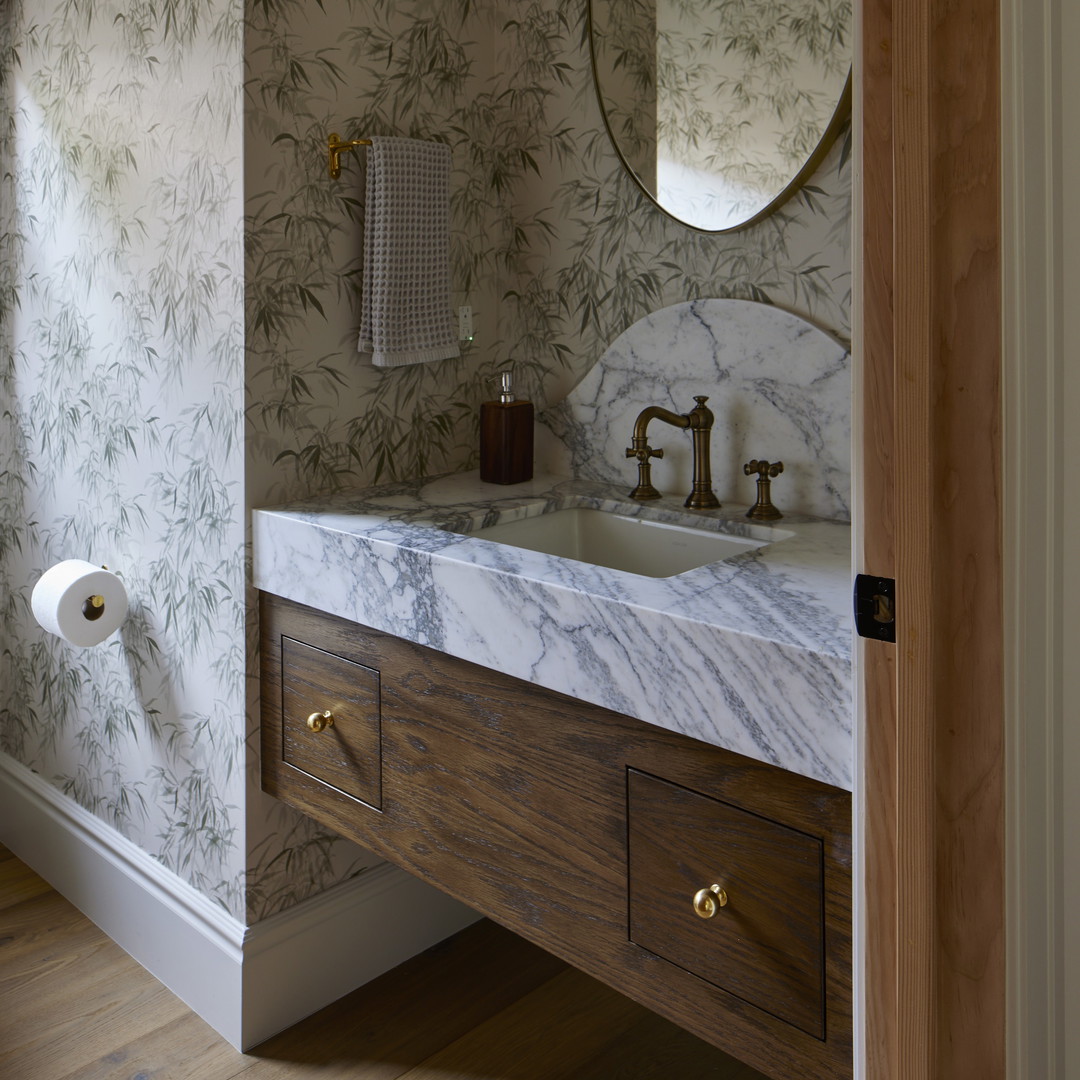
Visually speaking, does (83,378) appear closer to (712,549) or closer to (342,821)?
(342,821)

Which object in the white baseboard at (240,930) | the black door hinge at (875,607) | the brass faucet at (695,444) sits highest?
the brass faucet at (695,444)

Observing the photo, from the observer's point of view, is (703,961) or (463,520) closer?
(703,961)

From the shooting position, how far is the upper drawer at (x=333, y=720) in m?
1.60

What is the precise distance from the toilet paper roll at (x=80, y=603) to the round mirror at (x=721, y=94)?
1.21 m

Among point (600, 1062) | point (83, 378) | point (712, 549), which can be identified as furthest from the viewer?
point (83, 378)

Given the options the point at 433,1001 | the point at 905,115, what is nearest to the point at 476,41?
the point at 905,115

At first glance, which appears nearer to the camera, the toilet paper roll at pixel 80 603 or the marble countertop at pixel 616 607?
the marble countertop at pixel 616 607

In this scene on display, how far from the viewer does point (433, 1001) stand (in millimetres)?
1938

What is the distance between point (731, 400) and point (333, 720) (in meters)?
0.81

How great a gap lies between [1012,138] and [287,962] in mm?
1693

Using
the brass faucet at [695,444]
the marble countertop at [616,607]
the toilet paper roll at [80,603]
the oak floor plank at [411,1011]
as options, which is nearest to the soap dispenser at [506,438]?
the marble countertop at [616,607]

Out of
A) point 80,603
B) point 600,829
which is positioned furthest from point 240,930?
point 600,829

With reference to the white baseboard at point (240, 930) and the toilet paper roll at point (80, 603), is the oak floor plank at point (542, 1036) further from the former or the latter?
the toilet paper roll at point (80, 603)

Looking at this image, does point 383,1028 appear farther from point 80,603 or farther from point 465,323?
point 465,323
